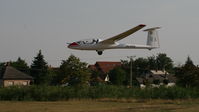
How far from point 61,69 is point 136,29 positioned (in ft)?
163

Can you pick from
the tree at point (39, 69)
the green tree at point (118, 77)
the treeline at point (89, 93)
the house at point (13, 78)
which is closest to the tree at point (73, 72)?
the tree at point (39, 69)

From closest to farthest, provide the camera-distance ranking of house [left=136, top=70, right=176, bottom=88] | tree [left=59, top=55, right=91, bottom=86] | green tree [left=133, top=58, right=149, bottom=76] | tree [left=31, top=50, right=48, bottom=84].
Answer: tree [left=59, top=55, right=91, bottom=86]
tree [left=31, top=50, right=48, bottom=84]
house [left=136, top=70, right=176, bottom=88]
green tree [left=133, top=58, right=149, bottom=76]

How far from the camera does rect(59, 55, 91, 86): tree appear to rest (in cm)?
7112

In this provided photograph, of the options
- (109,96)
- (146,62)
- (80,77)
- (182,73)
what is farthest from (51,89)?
(146,62)

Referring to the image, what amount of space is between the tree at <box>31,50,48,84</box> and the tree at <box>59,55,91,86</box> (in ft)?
17.5

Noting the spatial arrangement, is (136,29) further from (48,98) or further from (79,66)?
(79,66)

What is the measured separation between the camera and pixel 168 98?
5206 centimetres

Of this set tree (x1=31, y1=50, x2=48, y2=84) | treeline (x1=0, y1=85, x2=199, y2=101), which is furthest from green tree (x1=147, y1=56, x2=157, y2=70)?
treeline (x1=0, y1=85, x2=199, y2=101)

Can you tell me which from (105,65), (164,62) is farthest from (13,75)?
(164,62)

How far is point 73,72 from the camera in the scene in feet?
236

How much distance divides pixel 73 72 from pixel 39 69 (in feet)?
38.6

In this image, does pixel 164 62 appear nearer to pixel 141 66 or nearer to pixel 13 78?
pixel 141 66

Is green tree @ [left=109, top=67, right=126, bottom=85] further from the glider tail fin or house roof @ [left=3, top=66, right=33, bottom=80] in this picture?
the glider tail fin

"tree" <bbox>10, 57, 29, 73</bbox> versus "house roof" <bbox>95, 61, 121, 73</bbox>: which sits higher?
"house roof" <bbox>95, 61, 121, 73</bbox>
